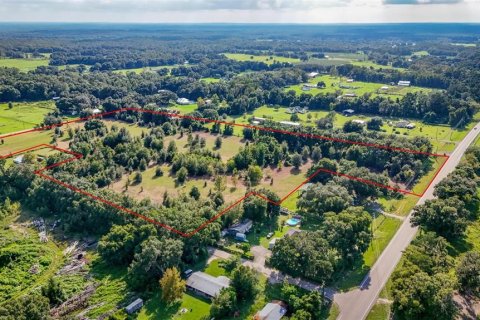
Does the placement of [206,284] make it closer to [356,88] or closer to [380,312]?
[380,312]

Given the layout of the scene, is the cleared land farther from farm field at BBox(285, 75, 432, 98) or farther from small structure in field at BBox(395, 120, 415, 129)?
farm field at BBox(285, 75, 432, 98)

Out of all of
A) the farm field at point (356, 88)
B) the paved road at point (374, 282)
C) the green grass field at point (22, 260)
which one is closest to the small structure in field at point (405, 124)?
the farm field at point (356, 88)

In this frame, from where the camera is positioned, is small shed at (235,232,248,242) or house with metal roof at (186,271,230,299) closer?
house with metal roof at (186,271,230,299)

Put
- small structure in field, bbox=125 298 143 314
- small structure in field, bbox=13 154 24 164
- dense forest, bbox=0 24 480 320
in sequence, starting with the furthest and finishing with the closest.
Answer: small structure in field, bbox=13 154 24 164, dense forest, bbox=0 24 480 320, small structure in field, bbox=125 298 143 314

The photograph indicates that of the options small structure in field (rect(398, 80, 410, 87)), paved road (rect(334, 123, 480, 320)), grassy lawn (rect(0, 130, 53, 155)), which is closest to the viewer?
paved road (rect(334, 123, 480, 320))

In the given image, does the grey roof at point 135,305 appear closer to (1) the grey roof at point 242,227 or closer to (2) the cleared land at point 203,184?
(1) the grey roof at point 242,227

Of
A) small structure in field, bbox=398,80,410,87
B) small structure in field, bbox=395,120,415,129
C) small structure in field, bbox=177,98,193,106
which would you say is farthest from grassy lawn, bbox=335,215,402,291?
small structure in field, bbox=398,80,410,87
